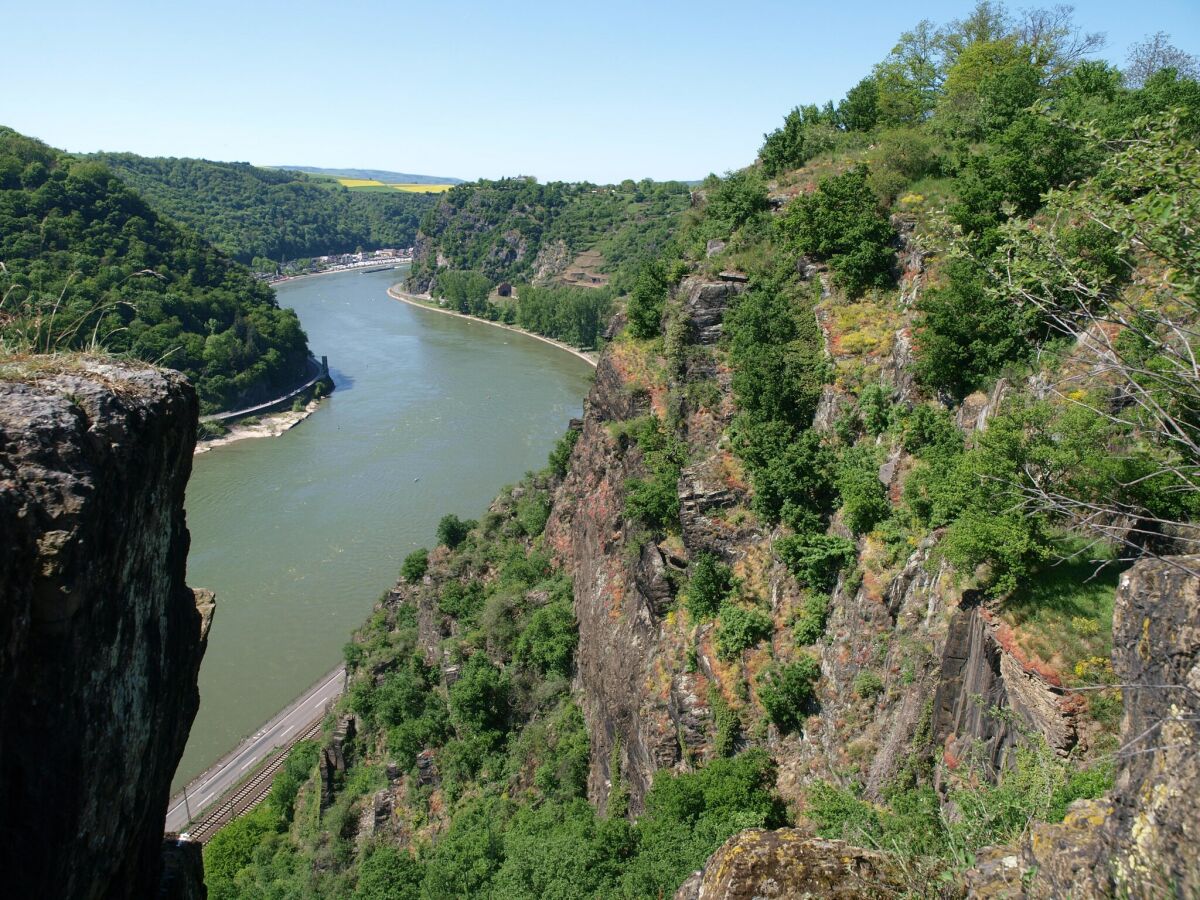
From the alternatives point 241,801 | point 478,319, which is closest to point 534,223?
point 478,319

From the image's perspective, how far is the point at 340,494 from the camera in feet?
156

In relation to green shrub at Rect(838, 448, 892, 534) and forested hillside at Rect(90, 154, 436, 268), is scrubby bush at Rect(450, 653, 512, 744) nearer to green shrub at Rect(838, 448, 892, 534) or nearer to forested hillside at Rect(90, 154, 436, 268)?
green shrub at Rect(838, 448, 892, 534)

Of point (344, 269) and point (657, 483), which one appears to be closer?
point (657, 483)

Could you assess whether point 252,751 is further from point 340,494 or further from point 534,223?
point 534,223

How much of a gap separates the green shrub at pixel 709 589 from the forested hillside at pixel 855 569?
96 mm

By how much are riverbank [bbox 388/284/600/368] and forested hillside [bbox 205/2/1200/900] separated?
155 ft

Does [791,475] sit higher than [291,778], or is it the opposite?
[791,475]

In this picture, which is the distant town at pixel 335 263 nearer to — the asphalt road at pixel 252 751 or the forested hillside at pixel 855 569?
the asphalt road at pixel 252 751

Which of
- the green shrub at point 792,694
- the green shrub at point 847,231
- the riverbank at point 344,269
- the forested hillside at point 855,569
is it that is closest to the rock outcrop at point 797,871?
the forested hillside at point 855,569

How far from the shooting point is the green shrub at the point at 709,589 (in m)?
16.6

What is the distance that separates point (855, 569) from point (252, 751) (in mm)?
25431

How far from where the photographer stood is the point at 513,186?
136625mm

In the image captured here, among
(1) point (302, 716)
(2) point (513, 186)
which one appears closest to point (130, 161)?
(2) point (513, 186)

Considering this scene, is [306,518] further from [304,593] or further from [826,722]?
[826,722]
